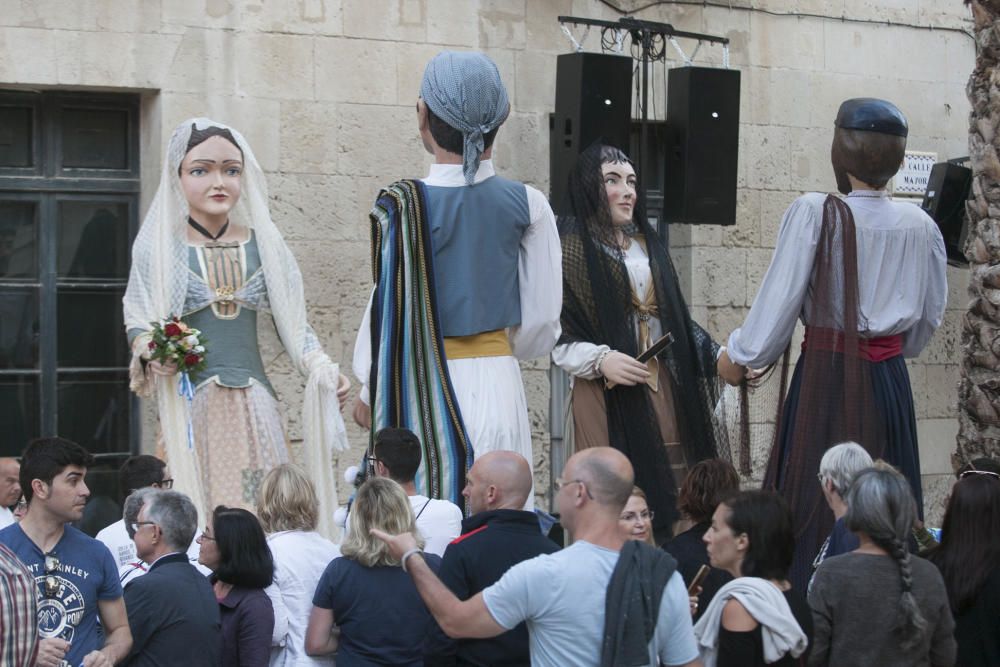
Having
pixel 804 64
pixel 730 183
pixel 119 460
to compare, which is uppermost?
pixel 804 64

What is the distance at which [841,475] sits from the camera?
544cm

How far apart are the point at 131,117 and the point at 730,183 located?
3.11m

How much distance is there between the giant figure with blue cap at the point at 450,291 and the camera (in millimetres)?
5926

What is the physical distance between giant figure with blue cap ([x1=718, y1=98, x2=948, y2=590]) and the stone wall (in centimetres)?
346

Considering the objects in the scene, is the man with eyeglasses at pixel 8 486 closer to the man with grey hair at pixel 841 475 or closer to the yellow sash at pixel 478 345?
the yellow sash at pixel 478 345

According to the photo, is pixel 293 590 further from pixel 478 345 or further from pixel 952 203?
pixel 952 203

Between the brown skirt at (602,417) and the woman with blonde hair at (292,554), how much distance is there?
58.6 inches

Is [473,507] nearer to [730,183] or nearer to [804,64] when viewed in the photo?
[730,183]

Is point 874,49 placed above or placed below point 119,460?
above

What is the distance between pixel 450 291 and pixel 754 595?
1.71 m

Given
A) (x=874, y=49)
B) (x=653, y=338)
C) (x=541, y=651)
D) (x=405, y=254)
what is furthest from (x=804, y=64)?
(x=541, y=651)

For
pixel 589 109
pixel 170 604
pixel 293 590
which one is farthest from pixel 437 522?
pixel 589 109

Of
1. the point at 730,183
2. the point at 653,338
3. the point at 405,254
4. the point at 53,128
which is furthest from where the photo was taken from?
the point at 730,183

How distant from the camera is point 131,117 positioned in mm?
8992
